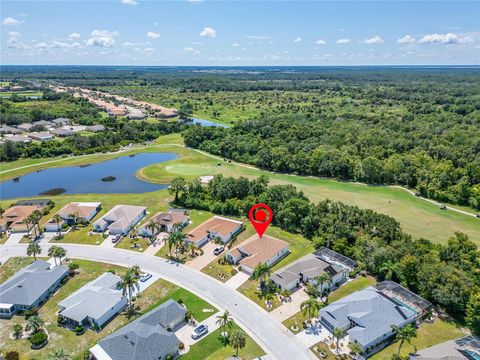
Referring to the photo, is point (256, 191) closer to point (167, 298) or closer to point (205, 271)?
point (205, 271)

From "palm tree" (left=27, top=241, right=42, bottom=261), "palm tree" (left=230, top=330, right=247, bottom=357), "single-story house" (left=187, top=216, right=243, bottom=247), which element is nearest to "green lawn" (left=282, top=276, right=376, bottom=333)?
"palm tree" (left=230, top=330, right=247, bottom=357)

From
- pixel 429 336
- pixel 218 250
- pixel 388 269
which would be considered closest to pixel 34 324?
pixel 218 250

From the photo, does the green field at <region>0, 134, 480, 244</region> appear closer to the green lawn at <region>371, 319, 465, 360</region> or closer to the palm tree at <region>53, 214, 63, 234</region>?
the palm tree at <region>53, 214, 63, 234</region>

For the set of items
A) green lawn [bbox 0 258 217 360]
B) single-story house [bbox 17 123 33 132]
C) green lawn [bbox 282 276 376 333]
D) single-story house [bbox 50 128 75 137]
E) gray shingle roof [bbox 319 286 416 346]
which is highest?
single-story house [bbox 17 123 33 132]

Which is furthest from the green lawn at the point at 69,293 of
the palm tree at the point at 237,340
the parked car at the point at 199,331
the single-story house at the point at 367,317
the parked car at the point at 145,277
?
the single-story house at the point at 367,317

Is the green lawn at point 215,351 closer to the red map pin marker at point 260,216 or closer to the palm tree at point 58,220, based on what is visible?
the red map pin marker at point 260,216

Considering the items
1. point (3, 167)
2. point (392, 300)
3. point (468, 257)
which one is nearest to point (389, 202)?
point (468, 257)

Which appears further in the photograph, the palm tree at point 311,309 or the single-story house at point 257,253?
the single-story house at point 257,253

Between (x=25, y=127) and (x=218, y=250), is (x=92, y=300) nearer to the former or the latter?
(x=218, y=250)
